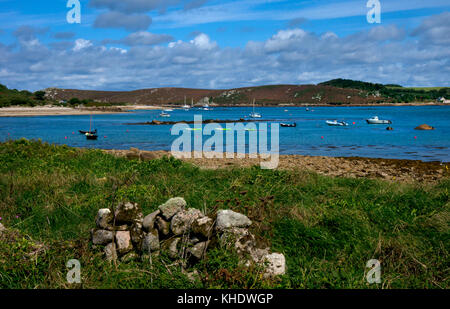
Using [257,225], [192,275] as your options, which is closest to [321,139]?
[257,225]

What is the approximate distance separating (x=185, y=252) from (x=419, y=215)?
4.84 m

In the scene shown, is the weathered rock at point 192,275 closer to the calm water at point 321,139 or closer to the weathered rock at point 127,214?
the weathered rock at point 127,214

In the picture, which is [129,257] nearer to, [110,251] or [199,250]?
[110,251]

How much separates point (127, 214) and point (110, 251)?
68 cm

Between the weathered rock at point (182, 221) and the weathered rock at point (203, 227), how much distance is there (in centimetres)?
10

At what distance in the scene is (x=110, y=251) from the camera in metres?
6.22

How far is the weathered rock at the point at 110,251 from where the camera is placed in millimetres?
6168

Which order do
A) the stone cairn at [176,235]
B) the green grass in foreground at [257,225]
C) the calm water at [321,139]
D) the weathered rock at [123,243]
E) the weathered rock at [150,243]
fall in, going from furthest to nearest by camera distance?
1. the calm water at [321,139]
2. the weathered rock at [123,243]
3. the weathered rock at [150,243]
4. the stone cairn at [176,235]
5. the green grass in foreground at [257,225]

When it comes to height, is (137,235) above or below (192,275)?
above

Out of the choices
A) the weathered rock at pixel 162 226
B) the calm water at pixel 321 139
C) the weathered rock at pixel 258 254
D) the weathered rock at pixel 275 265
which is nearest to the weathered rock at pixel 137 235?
the weathered rock at pixel 162 226

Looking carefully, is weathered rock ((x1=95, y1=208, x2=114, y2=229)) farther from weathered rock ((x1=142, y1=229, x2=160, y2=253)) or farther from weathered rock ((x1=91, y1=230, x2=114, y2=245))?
weathered rock ((x1=142, y1=229, x2=160, y2=253))

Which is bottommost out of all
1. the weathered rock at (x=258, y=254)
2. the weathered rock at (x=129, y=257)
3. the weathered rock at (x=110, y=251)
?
the weathered rock at (x=129, y=257)

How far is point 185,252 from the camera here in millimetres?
5910

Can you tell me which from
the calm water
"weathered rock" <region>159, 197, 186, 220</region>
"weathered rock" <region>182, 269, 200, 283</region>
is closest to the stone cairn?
"weathered rock" <region>159, 197, 186, 220</region>
